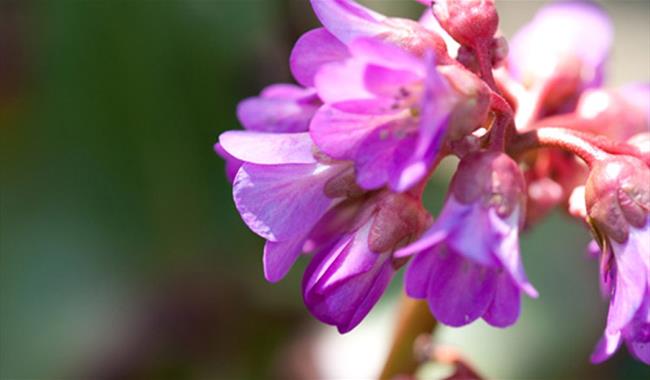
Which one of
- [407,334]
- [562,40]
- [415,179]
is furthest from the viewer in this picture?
[562,40]

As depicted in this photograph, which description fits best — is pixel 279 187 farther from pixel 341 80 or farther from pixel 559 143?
pixel 559 143

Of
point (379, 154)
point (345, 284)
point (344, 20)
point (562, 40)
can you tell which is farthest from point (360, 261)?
point (562, 40)

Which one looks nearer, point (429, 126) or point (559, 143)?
point (429, 126)

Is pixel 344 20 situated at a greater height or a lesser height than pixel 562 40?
greater

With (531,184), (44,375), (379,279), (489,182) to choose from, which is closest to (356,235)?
(379,279)

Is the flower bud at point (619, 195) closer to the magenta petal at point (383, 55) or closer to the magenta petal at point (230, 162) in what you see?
the magenta petal at point (383, 55)

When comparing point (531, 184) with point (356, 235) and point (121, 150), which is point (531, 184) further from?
point (121, 150)

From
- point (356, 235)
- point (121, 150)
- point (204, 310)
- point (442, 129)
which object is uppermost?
point (442, 129)

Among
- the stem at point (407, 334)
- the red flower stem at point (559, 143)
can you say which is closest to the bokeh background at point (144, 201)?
the stem at point (407, 334)
